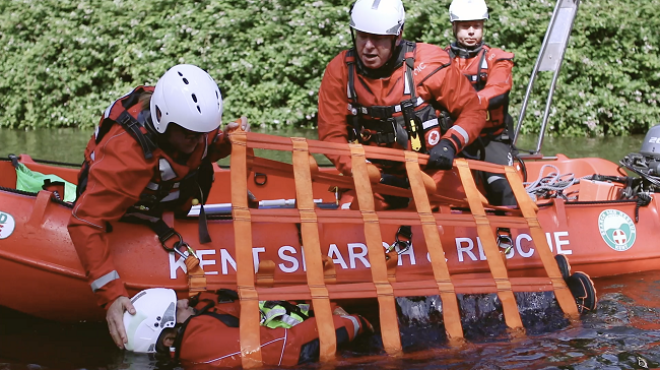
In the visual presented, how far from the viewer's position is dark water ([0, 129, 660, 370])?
171 inches

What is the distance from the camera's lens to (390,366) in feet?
14.0

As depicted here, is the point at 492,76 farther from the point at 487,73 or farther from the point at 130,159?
the point at 130,159

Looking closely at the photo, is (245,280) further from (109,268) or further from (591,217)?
(591,217)

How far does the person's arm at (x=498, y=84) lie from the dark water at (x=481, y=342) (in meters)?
1.57

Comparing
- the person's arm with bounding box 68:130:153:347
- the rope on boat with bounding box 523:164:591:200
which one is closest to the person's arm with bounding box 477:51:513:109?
the rope on boat with bounding box 523:164:591:200

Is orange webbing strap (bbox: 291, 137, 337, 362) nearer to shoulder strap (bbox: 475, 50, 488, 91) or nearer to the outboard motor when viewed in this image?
shoulder strap (bbox: 475, 50, 488, 91)

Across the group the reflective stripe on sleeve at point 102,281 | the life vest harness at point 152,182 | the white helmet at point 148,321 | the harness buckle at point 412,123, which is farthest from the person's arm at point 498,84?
the reflective stripe on sleeve at point 102,281

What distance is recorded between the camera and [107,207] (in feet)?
13.8

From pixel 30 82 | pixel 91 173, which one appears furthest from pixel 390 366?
pixel 30 82

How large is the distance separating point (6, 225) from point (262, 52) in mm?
8028

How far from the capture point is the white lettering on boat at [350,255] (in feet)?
15.4

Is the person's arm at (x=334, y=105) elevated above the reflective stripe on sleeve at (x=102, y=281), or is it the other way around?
the person's arm at (x=334, y=105)

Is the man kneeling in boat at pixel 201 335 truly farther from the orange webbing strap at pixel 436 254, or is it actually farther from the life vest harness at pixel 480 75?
the life vest harness at pixel 480 75

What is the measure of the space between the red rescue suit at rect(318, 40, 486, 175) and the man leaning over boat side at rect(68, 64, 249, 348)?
1057mm
